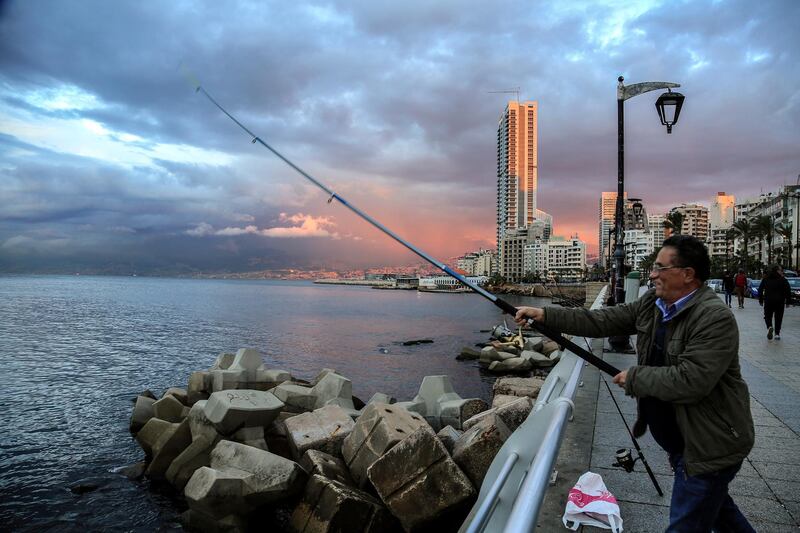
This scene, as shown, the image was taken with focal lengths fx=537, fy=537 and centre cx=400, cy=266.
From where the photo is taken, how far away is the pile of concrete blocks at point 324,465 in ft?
17.4

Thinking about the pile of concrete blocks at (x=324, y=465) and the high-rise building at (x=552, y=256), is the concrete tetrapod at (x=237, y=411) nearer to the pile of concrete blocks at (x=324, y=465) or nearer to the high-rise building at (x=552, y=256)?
the pile of concrete blocks at (x=324, y=465)

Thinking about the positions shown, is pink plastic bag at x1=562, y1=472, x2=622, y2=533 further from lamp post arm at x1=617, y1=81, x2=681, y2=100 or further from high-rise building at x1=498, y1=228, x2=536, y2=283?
high-rise building at x1=498, y1=228, x2=536, y2=283

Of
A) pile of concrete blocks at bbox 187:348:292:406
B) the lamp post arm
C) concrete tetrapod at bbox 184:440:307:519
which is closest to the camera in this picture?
concrete tetrapod at bbox 184:440:307:519

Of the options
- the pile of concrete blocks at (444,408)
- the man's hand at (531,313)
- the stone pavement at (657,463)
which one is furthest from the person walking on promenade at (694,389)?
the pile of concrete blocks at (444,408)

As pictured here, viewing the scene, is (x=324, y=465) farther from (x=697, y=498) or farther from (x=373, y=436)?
(x=697, y=498)

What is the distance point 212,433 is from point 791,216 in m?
101

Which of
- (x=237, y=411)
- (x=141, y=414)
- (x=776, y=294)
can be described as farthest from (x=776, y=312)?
(x=141, y=414)

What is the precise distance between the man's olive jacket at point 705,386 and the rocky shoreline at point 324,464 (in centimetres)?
320

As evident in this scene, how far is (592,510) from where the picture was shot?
3.50 metres

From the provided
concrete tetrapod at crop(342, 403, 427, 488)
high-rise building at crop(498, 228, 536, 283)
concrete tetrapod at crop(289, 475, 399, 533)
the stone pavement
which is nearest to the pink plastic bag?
the stone pavement

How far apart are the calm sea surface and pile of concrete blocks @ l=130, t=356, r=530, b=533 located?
103cm

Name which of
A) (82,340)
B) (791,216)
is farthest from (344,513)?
(791,216)

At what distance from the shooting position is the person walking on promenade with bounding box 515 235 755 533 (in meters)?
2.29

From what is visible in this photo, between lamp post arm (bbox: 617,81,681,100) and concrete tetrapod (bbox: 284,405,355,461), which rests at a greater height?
lamp post arm (bbox: 617,81,681,100)
